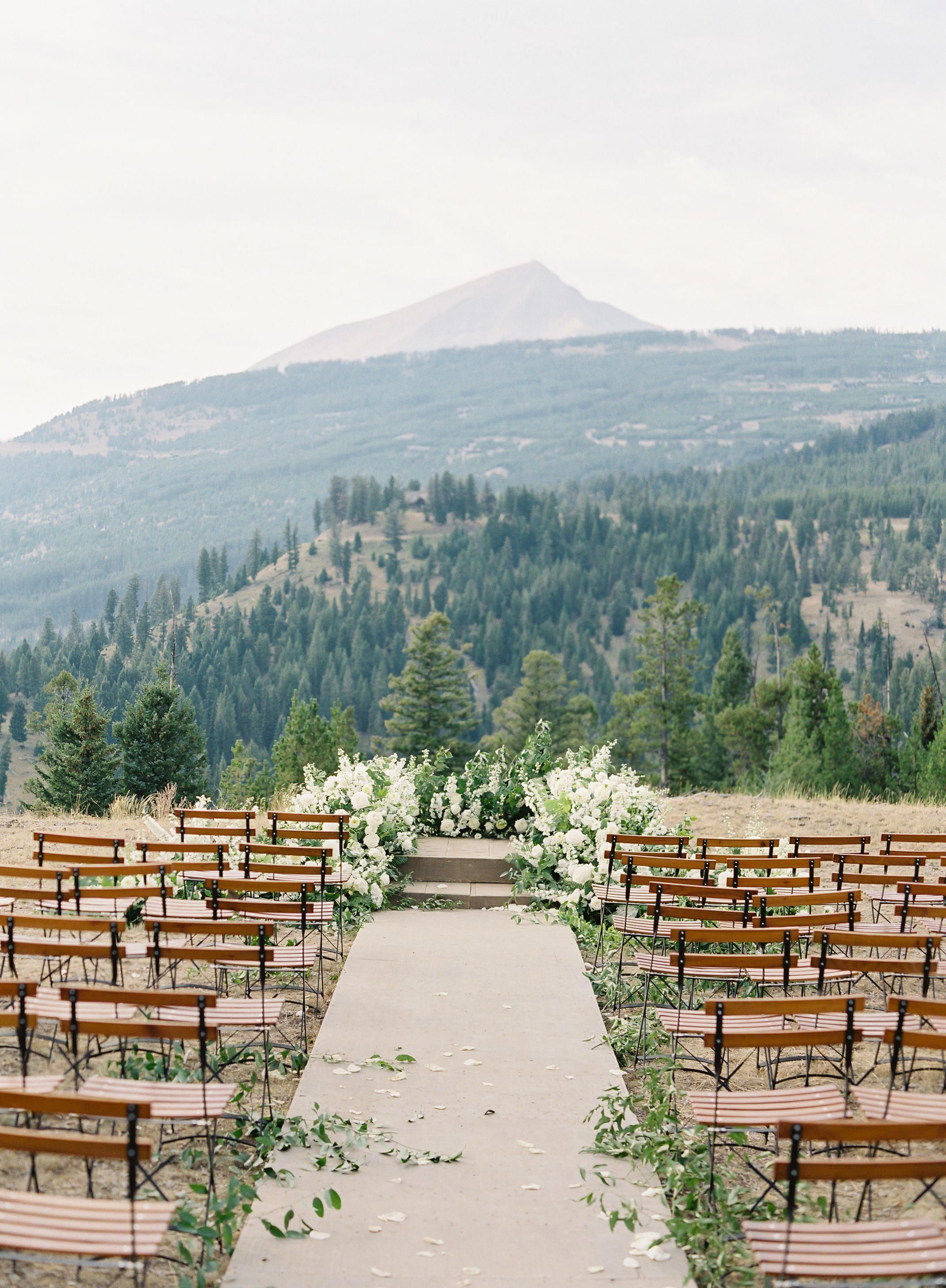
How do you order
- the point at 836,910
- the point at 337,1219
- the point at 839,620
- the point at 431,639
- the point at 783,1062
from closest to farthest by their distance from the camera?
1. the point at 337,1219
2. the point at 783,1062
3. the point at 836,910
4. the point at 431,639
5. the point at 839,620

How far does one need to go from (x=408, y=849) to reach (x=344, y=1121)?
5131mm

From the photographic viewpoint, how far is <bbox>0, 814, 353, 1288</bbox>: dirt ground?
3967mm

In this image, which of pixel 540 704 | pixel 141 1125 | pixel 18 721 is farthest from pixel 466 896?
pixel 18 721

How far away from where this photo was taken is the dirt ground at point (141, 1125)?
397 centimetres

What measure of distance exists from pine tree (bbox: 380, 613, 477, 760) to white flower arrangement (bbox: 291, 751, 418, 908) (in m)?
62.8

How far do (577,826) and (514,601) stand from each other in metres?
132

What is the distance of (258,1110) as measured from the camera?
5.42 meters

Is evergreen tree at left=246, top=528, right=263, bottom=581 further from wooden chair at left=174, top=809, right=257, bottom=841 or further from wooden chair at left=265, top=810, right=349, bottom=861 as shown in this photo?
wooden chair at left=265, top=810, right=349, bottom=861

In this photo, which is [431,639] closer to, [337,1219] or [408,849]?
[408,849]

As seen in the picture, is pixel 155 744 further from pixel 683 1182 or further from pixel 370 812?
pixel 683 1182

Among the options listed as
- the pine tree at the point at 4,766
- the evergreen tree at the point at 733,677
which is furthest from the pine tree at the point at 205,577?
the evergreen tree at the point at 733,677

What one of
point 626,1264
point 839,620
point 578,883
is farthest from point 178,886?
point 839,620

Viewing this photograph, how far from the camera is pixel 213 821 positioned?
11578 millimetres

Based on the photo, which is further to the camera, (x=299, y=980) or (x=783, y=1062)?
(x=299, y=980)
